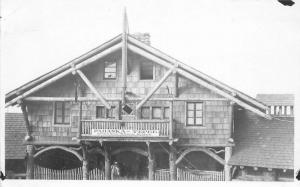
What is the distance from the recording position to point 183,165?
15.8m

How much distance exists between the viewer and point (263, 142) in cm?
1541

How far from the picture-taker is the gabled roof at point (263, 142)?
1492cm

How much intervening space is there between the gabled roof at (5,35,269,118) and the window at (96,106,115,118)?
5.09ft

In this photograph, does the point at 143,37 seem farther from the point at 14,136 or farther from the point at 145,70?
the point at 14,136

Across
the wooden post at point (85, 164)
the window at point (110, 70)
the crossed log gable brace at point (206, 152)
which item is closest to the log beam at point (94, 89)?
the window at point (110, 70)

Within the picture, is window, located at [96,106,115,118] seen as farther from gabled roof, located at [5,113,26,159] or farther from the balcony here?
gabled roof, located at [5,113,26,159]

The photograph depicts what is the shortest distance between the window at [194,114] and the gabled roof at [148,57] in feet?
2.85

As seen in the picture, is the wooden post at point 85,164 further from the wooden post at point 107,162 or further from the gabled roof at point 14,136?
the gabled roof at point 14,136

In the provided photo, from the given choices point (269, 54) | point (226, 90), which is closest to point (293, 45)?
point (269, 54)

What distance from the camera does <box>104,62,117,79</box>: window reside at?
52.7 ft

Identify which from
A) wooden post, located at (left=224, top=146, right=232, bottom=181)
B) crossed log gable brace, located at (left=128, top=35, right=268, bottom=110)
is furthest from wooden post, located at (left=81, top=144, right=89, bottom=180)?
wooden post, located at (left=224, top=146, right=232, bottom=181)

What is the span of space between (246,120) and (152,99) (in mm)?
3007

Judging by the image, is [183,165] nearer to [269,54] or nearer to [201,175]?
[201,175]

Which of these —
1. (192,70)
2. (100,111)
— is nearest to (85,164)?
(100,111)
